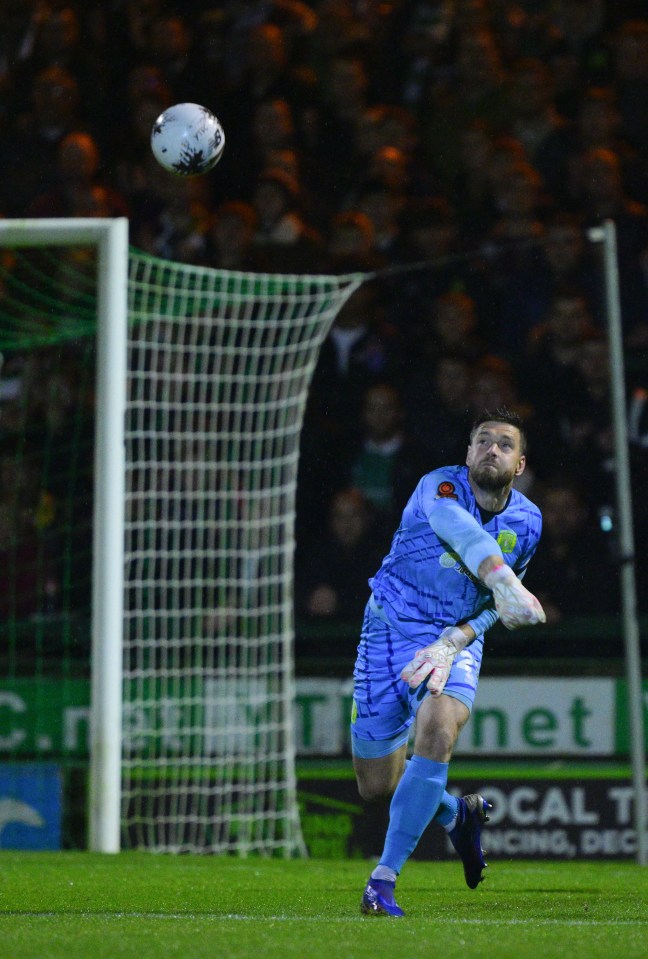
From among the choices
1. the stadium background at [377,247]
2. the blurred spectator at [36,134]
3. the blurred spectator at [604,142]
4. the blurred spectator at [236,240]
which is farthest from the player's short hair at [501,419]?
the blurred spectator at [36,134]

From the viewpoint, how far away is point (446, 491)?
5.93 meters

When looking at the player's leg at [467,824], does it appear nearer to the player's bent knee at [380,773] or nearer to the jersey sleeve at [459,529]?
the player's bent knee at [380,773]

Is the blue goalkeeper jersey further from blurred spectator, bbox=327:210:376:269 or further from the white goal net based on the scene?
blurred spectator, bbox=327:210:376:269

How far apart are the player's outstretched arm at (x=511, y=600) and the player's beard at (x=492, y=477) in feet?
1.72

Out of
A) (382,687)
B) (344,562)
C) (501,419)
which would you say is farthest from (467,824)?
(344,562)

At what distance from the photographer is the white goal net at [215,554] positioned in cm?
923

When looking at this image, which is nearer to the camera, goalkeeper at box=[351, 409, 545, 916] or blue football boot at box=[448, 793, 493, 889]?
goalkeeper at box=[351, 409, 545, 916]

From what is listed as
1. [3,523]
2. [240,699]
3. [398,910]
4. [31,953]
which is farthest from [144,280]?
[31,953]

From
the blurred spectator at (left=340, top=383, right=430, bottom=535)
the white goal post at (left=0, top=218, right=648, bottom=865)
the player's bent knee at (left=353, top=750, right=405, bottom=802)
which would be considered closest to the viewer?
the player's bent knee at (left=353, top=750, right=405, bottom=802)

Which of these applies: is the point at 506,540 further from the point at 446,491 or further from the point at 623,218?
the point at 623,218

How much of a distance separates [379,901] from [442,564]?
1280 mm

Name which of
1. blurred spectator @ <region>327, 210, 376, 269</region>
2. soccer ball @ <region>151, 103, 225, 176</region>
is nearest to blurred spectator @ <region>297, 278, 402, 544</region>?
blurred spectator @ <region>327, 210, 376, 269</region>

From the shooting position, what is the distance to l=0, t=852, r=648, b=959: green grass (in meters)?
4.41

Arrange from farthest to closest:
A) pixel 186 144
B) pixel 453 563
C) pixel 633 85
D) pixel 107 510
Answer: pixel 633 85
pixel 107 510
pixel 186 144
pixel 453 563
